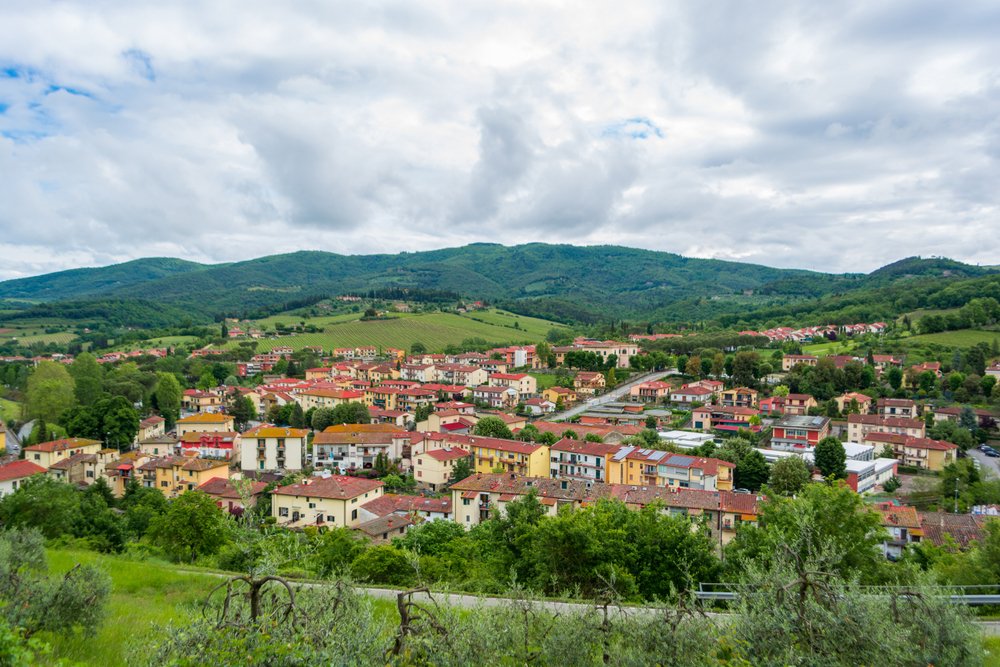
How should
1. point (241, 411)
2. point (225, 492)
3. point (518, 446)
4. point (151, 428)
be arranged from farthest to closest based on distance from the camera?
point (241, 411) < point (151, 428) < point (518, 446) < point (225, 492)

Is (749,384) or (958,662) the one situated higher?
(958,662)

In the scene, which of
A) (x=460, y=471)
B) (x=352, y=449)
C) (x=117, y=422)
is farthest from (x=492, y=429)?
(x=117, y=422)

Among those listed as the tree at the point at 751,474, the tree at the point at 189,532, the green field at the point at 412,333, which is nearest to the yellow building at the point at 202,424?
the tree at the point at 189,532

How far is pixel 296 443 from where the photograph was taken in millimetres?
37688

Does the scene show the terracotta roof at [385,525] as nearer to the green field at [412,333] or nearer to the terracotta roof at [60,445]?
the terracotta roof at [60,445]

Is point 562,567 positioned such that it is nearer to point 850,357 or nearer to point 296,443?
point 296,443

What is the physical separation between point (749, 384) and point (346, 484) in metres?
46.2

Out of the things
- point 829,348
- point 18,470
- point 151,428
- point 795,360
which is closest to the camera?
point 18,470

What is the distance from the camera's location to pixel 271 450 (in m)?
37.2

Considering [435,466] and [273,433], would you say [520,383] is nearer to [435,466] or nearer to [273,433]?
[435,466]

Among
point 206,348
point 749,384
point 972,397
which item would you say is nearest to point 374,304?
point 206,348

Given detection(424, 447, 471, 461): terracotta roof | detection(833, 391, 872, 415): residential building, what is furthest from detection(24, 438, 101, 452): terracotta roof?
detection(833, 391, 872, 415): residential building

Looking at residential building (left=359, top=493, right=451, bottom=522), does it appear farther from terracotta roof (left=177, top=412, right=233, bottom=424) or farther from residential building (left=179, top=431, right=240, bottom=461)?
terracotta roof (left=177, top=412, right=233, bottom=424)

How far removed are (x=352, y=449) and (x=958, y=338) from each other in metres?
67.6
